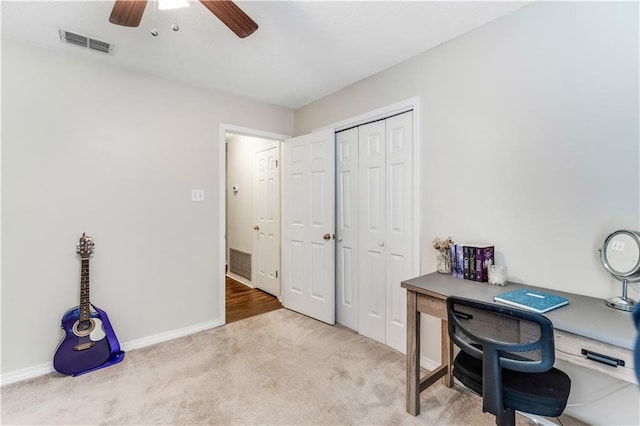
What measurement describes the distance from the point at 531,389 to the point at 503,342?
0.22m

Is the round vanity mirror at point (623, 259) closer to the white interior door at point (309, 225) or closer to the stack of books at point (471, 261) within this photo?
the stack of books at point (471, 261)

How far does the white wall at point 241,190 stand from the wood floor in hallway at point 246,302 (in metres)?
0.60

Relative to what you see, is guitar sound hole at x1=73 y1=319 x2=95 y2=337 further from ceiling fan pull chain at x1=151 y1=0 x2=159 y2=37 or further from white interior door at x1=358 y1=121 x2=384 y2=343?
white interior door at x1=358 y1=121 x2=384 y2=343

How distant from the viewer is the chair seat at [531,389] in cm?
112

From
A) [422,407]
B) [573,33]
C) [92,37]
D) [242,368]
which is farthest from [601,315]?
[92,37]

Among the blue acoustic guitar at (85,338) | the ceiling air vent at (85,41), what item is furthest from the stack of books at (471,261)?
the ceiling air vent at (85,41)

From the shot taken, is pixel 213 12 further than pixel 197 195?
No

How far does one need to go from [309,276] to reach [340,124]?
162cm

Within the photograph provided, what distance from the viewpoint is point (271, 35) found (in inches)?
78.8

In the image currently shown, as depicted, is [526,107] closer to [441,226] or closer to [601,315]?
[441,226]

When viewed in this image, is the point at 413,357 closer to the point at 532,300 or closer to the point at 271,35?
the point at 532,300

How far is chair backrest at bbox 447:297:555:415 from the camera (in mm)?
1099

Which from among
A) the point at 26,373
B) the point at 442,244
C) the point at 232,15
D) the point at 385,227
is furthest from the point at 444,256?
the point at 26,373

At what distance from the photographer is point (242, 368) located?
2205mm
